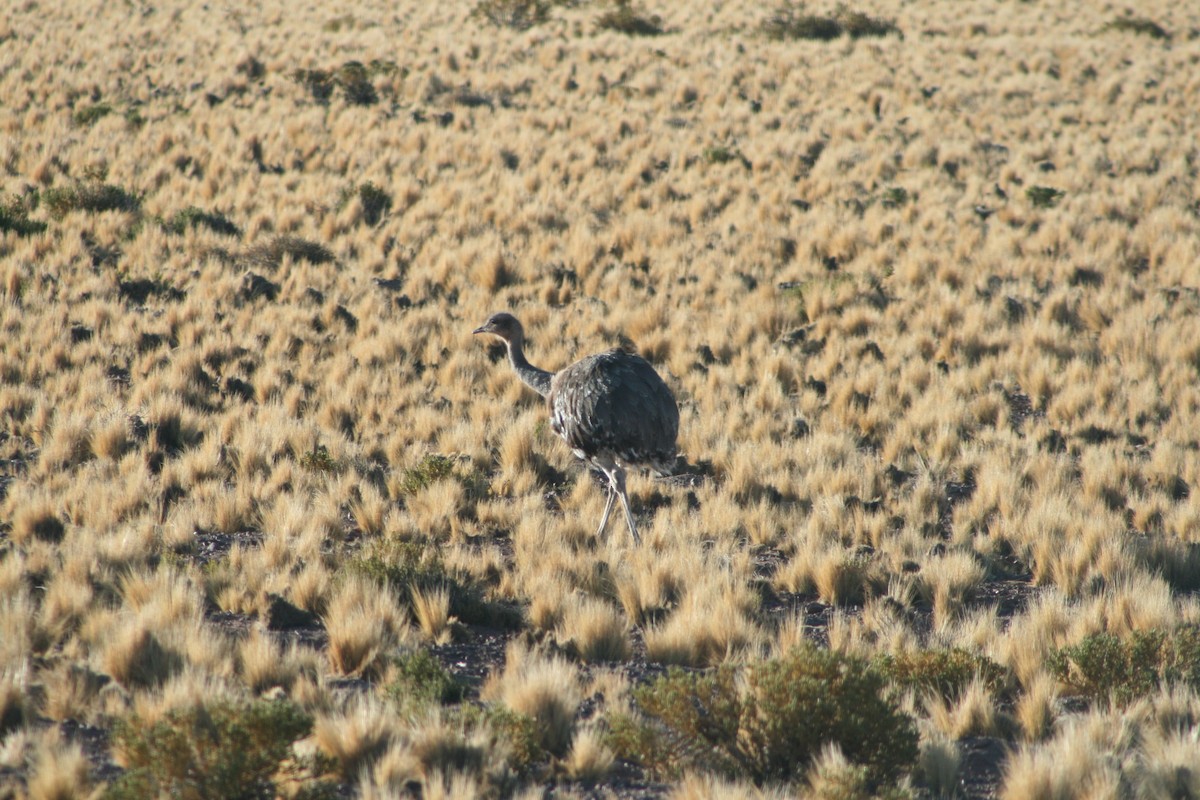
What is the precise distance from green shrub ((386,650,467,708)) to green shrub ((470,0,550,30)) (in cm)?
2917

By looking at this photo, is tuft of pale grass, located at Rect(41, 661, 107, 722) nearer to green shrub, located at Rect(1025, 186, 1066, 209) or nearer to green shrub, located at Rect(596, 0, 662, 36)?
green shrub, located at Rect(1025, 186, 1066, 209)

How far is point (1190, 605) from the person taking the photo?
6543mm

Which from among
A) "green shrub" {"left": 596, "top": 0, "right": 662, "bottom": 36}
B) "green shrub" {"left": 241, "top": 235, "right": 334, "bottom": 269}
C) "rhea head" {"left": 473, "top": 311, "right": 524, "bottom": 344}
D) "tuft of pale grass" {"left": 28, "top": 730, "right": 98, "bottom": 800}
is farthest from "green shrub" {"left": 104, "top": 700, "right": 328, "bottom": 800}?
"green shrub" {"left": 596, "top": 0, "right": 662, "bottom": 36}

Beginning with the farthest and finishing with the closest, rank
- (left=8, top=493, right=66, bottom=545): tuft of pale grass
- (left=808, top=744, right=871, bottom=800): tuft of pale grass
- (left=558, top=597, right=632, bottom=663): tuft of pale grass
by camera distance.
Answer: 1. (left=8, top=493, right=66, bottom=545): tuft of pale grass
2. (left=558, top=597, right=632, bottom=663): tuft of pale grass
3. (left=808, top=744, right=871, bottom=800): tuft of pale grass

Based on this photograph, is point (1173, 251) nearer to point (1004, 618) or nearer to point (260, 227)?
point (1004, 618)

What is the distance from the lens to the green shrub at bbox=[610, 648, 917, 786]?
4512 mm

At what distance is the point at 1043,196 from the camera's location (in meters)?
17.9

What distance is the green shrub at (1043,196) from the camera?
17.7 m

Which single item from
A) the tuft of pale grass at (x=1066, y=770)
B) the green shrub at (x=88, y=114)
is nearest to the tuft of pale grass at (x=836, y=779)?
the tuft of pale grass at (x=1066, y=770)

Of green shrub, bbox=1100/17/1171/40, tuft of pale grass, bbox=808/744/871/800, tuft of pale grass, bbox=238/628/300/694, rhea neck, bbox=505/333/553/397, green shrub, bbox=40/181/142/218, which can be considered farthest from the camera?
green shrub, bbox=1100/17/1171/40

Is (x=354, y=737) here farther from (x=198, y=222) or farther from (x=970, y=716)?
(x=198, y=222)

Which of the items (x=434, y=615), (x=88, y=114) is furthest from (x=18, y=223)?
(x=434, y=615)

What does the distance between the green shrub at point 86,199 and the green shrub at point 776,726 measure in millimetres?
12898

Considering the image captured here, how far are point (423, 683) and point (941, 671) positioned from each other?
8.26 feet
